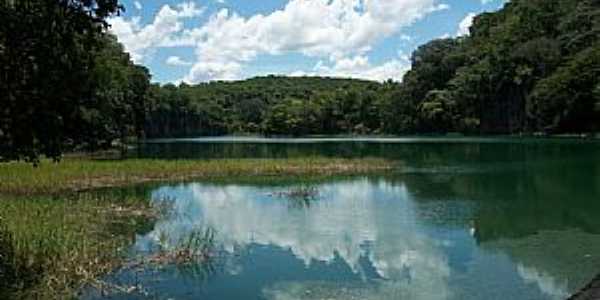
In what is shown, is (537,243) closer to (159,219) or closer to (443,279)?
(443,279)

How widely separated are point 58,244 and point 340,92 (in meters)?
153

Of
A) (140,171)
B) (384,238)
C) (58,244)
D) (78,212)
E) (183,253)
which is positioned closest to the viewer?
(58,244)

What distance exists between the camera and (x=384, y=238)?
2145 centimetres

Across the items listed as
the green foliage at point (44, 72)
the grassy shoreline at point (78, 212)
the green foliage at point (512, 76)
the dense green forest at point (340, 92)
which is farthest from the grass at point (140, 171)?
the green foliage at point (512, 76)

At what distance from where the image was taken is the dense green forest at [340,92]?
1384cm

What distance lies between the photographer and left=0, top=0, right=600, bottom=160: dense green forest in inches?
545

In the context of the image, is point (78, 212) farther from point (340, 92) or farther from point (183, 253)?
point (340, 92)

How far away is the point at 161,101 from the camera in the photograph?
16750 cm

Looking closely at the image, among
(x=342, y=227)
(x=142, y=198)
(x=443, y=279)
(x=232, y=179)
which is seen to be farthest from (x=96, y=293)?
(x=232, y=179)

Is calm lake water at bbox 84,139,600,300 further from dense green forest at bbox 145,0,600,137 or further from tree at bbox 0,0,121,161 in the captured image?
dense green forest at bbox 145,0,600,137

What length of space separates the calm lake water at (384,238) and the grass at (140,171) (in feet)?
12.1

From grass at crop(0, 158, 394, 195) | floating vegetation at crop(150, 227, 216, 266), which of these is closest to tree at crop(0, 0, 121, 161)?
floating vegetation at crop(150, 227, 216, 266)

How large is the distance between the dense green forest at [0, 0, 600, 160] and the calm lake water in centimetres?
370

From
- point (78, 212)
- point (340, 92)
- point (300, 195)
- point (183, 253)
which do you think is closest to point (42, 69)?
point (183, 253)
